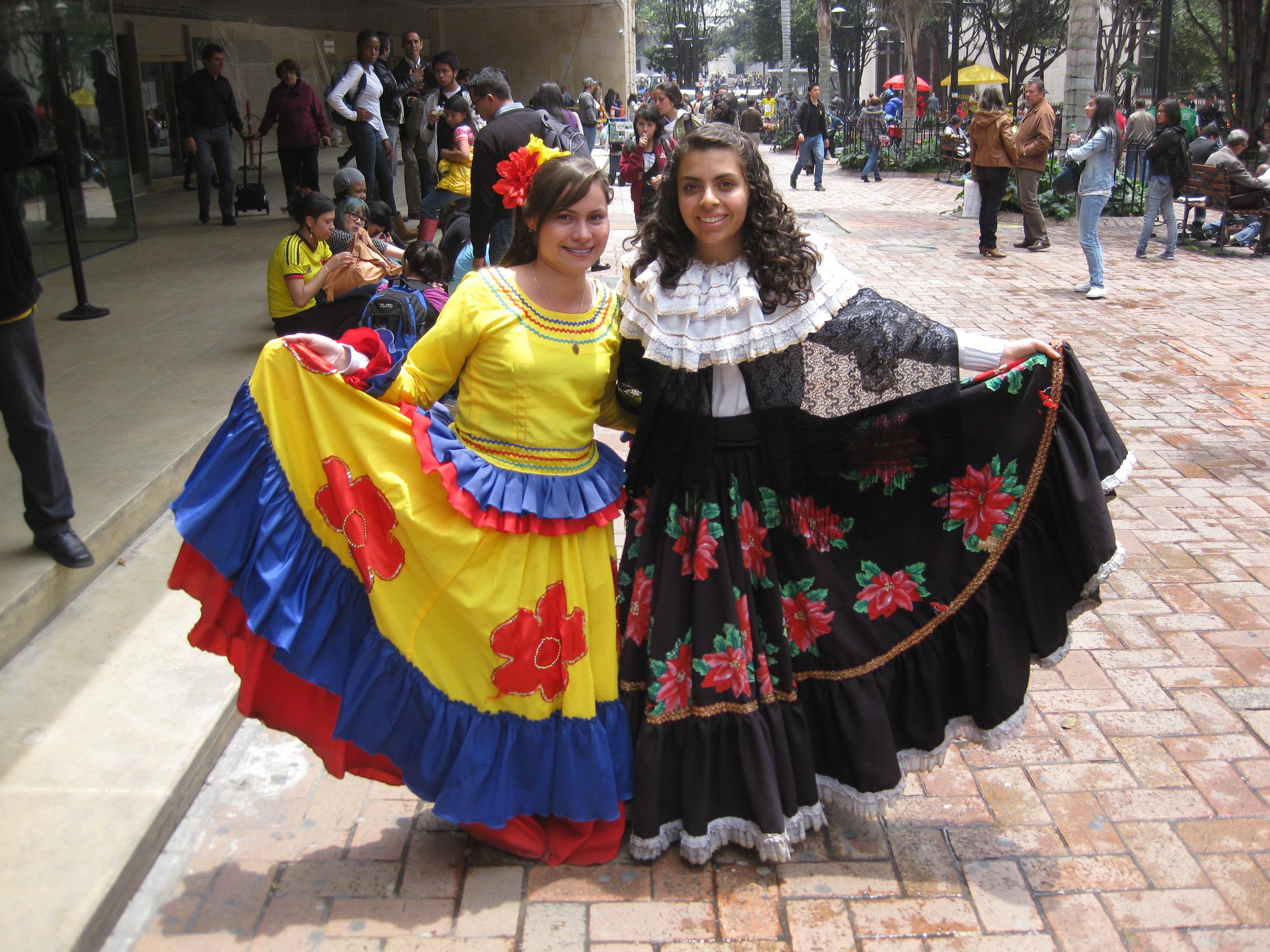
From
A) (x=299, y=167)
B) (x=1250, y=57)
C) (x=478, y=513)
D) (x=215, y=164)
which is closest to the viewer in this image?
(x=478, y=513)

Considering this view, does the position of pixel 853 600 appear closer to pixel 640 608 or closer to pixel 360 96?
pixel 640 608

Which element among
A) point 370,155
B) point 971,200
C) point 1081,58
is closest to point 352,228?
point 370,155

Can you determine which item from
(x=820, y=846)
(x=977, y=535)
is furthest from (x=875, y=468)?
(x=820, y=846)

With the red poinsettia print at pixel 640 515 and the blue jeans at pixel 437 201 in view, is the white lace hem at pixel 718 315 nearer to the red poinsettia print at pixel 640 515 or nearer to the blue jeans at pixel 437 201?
the red poinsettia print at pixel 640 515

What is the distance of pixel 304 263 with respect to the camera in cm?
618

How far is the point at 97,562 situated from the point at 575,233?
8.41 feet

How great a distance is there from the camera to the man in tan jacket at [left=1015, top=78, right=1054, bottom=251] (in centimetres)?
1206

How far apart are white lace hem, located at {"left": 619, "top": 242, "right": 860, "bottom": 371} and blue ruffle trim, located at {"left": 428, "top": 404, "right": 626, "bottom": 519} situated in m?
0.37

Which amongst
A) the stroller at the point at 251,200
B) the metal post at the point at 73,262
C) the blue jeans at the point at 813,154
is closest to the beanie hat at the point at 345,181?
the metal post at the point at 73,262

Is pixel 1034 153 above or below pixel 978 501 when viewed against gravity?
above

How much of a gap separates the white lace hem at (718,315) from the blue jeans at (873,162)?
20.6 metres

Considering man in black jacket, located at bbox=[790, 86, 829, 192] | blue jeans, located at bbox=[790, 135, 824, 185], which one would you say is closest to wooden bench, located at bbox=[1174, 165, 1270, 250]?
man in black jacket, located at bbox=[790, 86, 829, 192]

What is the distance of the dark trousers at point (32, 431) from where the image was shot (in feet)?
11.9

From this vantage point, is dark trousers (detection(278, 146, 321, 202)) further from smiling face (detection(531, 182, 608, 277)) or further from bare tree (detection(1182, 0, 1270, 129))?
bare tree (detection(1182, 0, 1270, 129))
